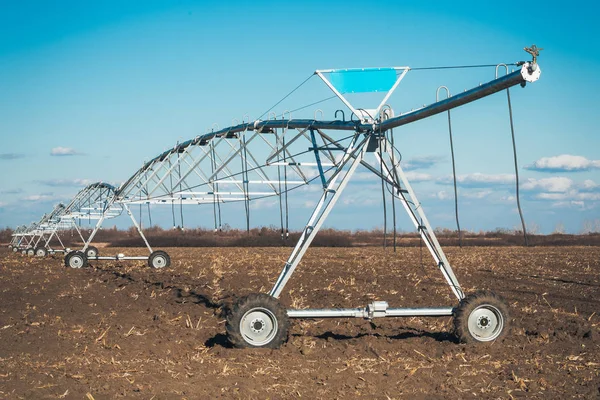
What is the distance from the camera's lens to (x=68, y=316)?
43.0 feet

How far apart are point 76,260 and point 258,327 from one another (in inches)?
771

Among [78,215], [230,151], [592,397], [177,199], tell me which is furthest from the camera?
[78,215]

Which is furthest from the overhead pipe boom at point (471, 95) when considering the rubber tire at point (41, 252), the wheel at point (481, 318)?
the rubber tire at point (41, 252)

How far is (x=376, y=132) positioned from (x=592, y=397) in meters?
4.59

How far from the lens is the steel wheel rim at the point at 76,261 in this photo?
27.0m

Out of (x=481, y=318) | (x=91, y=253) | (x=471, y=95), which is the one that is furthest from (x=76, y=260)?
(x=471, y=95)

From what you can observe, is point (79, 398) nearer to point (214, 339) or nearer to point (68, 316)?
point (214, 339)

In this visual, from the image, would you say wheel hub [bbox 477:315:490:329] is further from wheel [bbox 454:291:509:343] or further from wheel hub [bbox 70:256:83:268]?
wheel hub [bbox 70:256:83:268]

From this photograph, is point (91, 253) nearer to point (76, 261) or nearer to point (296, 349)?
point (76, 261)

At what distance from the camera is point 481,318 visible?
956 centimetres

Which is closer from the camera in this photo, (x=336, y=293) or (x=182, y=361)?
(x=182, y=361)

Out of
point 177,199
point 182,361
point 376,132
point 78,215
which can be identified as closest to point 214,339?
point 182,361

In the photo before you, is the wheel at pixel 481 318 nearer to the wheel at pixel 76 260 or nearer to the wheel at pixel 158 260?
the wheel at pixel 158 260

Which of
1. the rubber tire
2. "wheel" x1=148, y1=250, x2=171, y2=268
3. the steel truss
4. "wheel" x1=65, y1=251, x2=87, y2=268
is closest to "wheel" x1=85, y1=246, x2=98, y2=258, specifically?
"wheel" x1=65, y1=251, x2=87, y2=268
